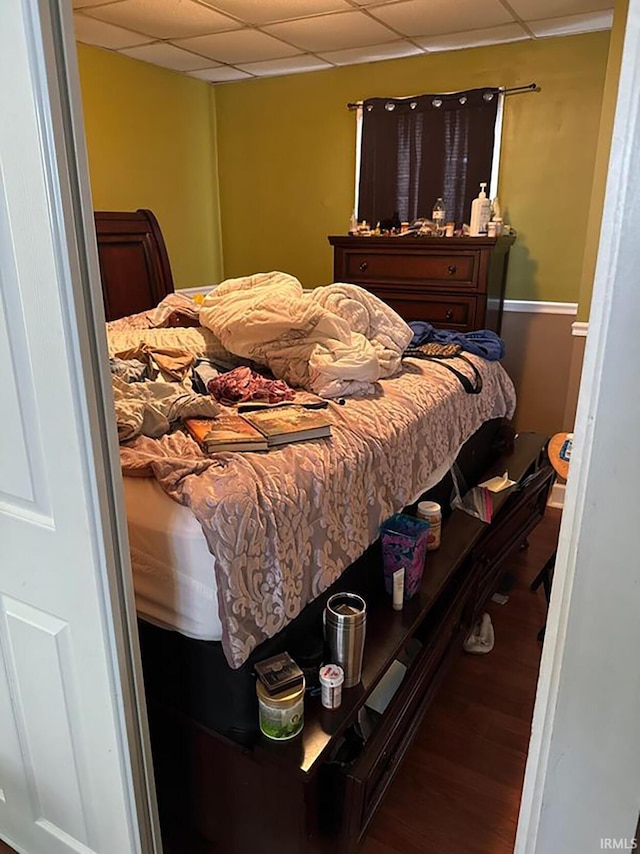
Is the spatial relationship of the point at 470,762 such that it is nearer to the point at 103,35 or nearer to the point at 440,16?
the point at 440,16

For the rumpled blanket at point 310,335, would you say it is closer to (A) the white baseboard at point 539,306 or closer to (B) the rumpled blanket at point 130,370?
(B) the rumpled blanket at point 130,370

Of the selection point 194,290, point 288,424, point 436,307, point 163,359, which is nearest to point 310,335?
point 163,359

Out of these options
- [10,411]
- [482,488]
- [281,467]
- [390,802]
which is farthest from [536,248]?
[10,411]

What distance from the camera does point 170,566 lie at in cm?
131

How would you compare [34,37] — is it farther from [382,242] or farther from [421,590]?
[382,242]

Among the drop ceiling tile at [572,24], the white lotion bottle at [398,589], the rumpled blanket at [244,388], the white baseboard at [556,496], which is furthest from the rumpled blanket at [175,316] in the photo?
the drop ceiling tile at [572,24]

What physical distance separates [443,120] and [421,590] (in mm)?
3099

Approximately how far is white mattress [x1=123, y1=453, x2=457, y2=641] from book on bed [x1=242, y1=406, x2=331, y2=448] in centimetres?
36

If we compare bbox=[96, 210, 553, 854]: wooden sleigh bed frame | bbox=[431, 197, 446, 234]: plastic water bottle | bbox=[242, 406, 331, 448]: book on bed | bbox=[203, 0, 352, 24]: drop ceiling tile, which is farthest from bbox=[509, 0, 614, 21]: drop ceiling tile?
bbox=[96, 210, 553, 854]: wooden sleigh bed frame

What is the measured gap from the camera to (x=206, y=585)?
128 centimetres

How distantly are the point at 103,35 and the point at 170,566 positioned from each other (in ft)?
11.0

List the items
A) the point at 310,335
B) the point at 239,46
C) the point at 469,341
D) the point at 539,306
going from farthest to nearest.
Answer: the point at 539,306 < the point at 239,46 < the point at 469,341 < the point at 310,335

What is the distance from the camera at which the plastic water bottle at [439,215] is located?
3.75 metres

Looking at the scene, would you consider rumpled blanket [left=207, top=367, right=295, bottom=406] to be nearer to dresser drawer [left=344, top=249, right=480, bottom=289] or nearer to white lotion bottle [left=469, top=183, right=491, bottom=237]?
dresser drawer [left=344, top=249, right=480, bottom=289]
